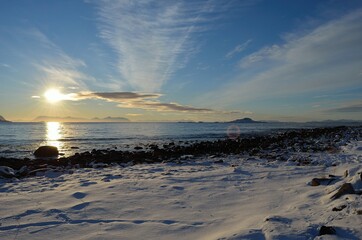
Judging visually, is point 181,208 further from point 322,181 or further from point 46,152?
point 46,152

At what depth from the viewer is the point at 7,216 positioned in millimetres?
5707

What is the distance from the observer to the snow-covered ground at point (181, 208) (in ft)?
15.3

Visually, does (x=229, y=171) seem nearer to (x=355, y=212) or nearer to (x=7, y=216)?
(x=355, y=212)

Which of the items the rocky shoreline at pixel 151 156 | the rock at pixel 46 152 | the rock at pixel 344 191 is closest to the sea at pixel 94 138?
the rock at pixel 46 152

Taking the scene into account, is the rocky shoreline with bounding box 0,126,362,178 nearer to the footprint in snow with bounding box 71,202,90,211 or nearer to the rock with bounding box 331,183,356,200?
the footprint in snow with bounding box 71,202,90,211

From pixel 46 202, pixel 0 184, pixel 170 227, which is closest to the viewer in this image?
pixel 170 227

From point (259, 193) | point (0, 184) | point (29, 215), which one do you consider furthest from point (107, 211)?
point (0, 184)

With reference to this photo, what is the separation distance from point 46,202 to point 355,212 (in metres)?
6.22

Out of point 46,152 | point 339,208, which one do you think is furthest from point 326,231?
point 46,152

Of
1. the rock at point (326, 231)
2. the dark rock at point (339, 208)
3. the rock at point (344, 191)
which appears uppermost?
the rock at point (344, 191)

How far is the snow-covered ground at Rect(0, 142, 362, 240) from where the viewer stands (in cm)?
466

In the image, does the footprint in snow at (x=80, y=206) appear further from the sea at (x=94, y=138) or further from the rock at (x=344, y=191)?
the sea at (x=94, y=138)

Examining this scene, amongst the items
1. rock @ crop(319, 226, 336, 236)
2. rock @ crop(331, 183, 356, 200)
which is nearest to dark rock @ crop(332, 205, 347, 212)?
rock @ crop(331, 183, 356, 200)

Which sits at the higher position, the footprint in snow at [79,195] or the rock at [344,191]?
the rock at [344,191]
